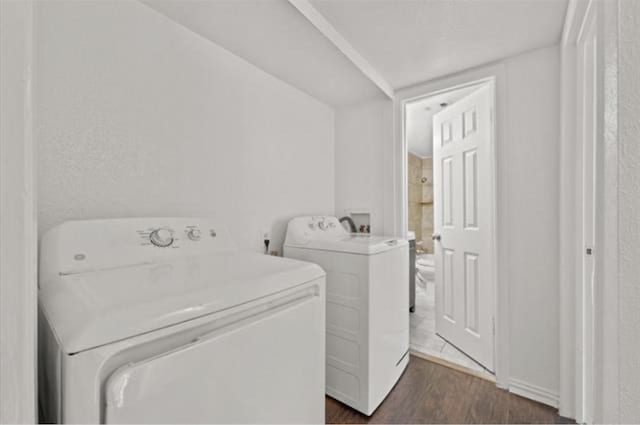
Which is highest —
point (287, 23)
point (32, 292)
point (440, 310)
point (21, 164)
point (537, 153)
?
point (287, 23)

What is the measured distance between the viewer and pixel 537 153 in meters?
1.68

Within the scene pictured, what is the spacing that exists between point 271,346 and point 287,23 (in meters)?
1.52

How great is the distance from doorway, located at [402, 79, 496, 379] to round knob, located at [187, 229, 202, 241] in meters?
1.66

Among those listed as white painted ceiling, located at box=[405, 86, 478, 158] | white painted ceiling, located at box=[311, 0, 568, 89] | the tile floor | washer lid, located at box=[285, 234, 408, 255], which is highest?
white painted ceiling, located at box=[405, 86, 478, 158]

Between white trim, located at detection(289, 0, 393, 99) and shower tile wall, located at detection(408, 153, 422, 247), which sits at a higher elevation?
white trim, located at detection(289, 0, 393, 99)

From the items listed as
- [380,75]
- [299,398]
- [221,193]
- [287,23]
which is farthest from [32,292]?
[380,75]

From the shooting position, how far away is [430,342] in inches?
92.7

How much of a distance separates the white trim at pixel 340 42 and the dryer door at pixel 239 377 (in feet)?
4.36

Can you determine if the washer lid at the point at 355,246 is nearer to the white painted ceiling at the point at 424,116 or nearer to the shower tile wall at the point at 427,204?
the white painted ceiling at the point at 424,116

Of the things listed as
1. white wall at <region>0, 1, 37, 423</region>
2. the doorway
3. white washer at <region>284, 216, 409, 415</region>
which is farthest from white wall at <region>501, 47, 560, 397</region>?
white wall at <region>0, 1, 37, 423</region>

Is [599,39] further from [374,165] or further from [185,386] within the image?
[374,165]

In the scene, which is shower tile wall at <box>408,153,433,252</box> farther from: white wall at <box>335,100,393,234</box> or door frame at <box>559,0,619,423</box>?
door frame at <box>559,0,619,423</box>

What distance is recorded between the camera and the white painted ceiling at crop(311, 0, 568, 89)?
4.35ft

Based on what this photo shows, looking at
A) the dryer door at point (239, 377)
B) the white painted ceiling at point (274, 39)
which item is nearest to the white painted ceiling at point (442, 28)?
the white painted ceiling at point (274, 39)
